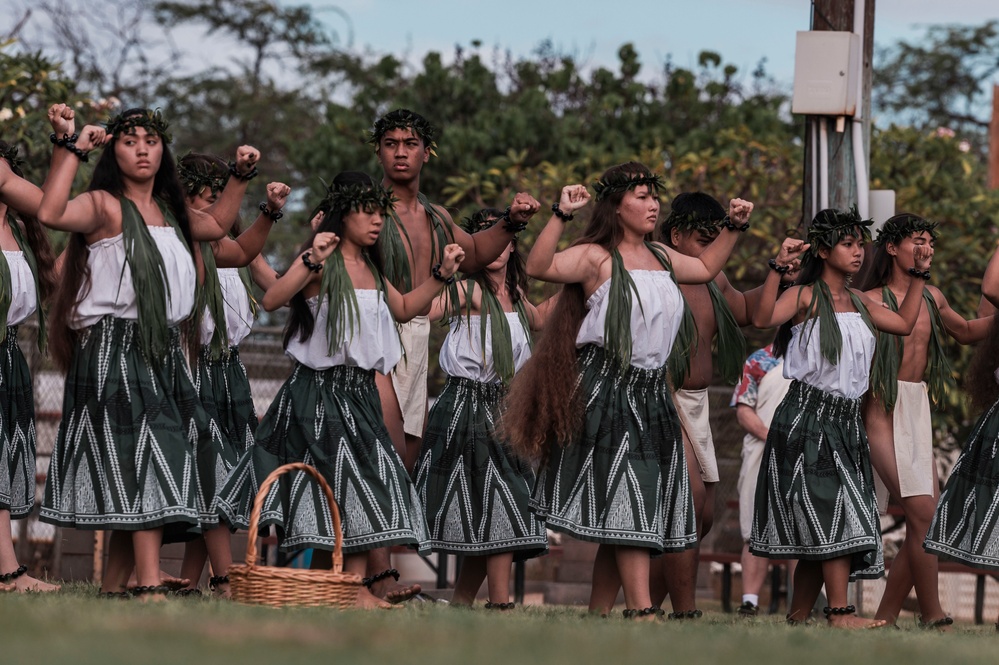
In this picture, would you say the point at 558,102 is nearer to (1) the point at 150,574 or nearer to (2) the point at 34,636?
(1) the point at 150,574

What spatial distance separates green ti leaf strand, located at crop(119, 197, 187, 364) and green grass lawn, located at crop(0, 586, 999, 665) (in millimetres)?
989

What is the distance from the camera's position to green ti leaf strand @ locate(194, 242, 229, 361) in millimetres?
6059

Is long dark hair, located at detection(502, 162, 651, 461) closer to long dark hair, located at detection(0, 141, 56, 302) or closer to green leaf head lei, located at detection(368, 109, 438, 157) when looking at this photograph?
green leaf head lei, located at detection(368, 109, 438, 157)

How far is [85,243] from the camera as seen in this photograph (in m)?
5.78

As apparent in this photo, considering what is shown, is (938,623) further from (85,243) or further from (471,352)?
(85,243)

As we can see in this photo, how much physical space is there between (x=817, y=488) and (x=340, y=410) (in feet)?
6.72

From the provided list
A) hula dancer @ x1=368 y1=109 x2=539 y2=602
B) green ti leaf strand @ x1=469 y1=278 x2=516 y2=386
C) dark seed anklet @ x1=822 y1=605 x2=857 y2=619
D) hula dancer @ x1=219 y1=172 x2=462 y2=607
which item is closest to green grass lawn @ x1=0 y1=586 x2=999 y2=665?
hula dancer @ x1=219 y1=172 x2=462 y2=607

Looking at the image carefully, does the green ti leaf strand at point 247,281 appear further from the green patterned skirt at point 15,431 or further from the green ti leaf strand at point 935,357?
the green ti leaf strand at point 935,357

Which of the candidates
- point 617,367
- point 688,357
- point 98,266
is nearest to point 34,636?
point 98,266

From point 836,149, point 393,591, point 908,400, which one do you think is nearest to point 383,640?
point 393,591

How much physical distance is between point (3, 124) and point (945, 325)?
6.48m

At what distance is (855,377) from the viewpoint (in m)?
6.77

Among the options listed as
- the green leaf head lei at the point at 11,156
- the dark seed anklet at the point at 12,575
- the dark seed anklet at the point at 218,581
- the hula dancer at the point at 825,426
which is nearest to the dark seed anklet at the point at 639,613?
the hula dancer at the point at 825,426

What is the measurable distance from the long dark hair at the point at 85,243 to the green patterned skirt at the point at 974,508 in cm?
337
